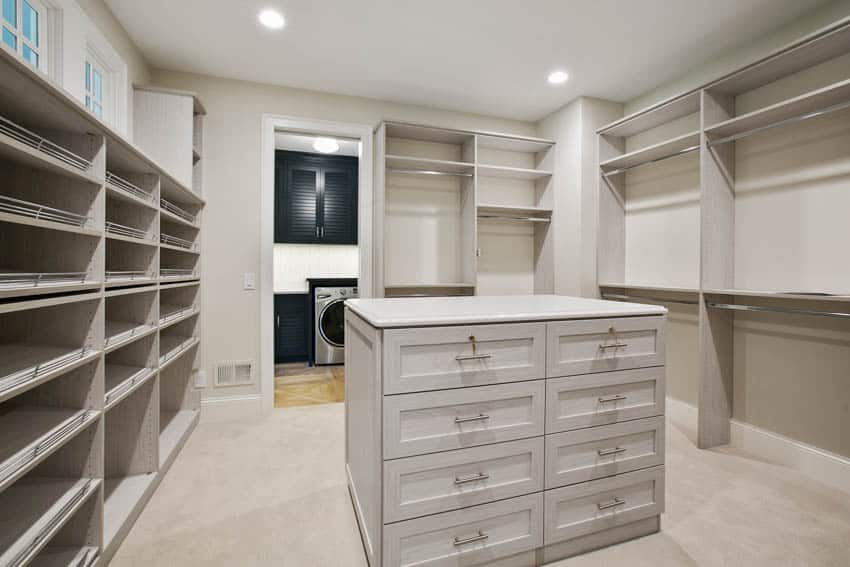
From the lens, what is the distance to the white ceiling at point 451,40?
2264mm

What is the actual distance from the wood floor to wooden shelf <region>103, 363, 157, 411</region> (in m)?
Answer: 1.57

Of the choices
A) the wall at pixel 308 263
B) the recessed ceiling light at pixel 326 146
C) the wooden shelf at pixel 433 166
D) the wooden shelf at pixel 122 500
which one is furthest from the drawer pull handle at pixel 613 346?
the recessed ceiling light at pixel 326 146

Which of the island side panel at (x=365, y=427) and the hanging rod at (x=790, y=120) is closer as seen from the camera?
the island side panel at (x=365, y=427)

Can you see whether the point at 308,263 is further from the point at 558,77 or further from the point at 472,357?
the point at 472,357

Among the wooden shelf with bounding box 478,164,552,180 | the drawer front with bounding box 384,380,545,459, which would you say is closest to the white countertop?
the drawer front with bounding box 384,380,545,459

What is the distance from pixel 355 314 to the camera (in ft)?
5.42

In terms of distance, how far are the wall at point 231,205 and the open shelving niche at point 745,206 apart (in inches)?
108

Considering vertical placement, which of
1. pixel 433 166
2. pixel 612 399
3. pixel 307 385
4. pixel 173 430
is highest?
pixel 433 166

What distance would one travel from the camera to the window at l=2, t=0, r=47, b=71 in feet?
5.36

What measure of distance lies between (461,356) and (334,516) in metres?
1.05

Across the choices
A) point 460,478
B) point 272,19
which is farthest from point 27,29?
point 460,478

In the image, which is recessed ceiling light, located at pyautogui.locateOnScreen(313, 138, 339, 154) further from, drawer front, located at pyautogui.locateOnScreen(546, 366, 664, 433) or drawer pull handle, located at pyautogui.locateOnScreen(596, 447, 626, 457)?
drawer pull handle, located at pyautogui.locateOnScreen(596, 447, 626, 457)

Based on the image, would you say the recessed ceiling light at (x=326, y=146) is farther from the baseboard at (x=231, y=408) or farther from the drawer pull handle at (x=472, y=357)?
the drawer pull handle at (x=472, y=357)

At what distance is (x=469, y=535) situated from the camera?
1.36 meters
